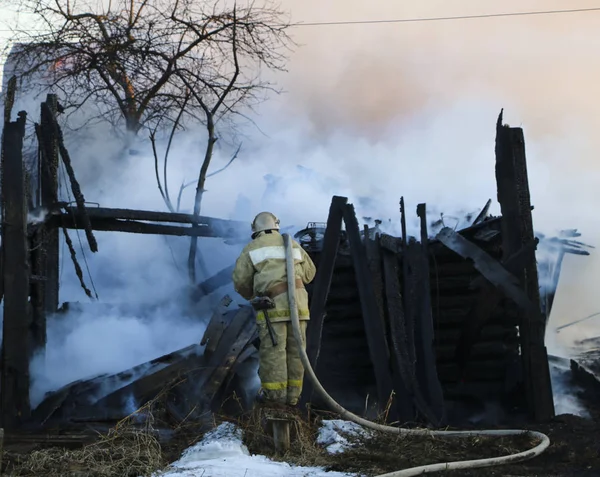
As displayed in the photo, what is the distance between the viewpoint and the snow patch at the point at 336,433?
5.98 meters

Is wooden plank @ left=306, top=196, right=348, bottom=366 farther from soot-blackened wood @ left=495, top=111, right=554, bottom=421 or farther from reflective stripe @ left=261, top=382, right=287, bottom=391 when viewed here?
soot-blackened wood @ left=495, top=111, right=554, bottom=421

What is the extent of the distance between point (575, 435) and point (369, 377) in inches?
127

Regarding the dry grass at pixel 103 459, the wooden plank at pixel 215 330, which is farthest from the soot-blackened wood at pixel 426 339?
the dry grass at pixel 103 459

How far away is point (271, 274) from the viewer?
251 inches

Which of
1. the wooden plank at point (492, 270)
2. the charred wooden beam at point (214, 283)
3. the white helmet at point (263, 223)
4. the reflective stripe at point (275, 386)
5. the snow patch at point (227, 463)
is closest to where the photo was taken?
the snow patch at point (227, 463)

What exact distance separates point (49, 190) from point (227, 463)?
5.56 metres

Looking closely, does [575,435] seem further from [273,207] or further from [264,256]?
[273,207]

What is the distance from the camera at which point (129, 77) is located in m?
14.8

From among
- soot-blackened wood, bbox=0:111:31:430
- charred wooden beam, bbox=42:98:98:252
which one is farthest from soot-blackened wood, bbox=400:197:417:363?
soot-blackened wood, bbox=0:111:31:430

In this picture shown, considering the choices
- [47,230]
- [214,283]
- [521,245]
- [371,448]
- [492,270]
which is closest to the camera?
[371,448]

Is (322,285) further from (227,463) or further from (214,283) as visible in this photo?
(227,463)

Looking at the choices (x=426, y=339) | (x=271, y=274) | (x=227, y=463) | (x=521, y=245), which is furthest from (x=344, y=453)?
(x=521, y=245)

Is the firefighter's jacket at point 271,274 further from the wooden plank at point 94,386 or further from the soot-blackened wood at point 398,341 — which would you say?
the wooden plank at point 94,386

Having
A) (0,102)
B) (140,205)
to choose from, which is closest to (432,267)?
(140,205)
